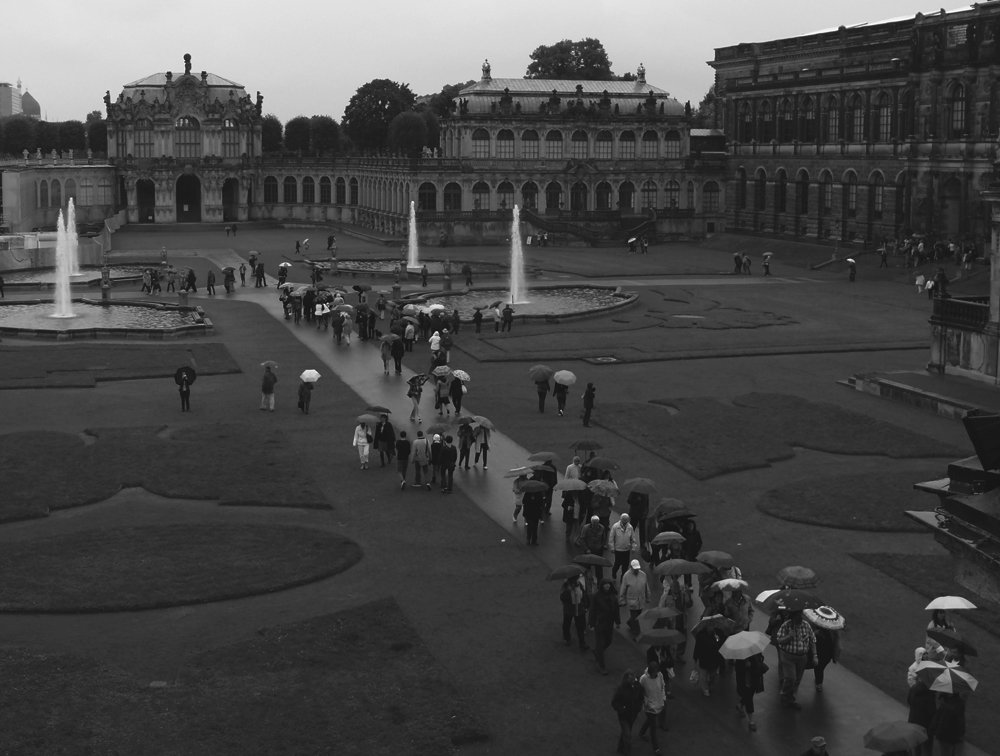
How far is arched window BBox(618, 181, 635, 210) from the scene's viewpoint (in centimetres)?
12112

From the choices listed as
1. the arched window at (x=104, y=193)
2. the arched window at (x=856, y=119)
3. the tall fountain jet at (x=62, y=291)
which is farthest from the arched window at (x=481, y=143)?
the tall fountain jet at (x=62, y=291)

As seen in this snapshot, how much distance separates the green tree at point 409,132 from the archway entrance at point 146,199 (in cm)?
2819

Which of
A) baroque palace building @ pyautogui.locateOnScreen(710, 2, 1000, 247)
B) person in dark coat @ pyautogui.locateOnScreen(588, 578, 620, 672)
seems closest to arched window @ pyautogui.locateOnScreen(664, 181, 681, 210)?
baroque palace building @ pyautogui.locateOnScreen(710, 2, 1000, 247)

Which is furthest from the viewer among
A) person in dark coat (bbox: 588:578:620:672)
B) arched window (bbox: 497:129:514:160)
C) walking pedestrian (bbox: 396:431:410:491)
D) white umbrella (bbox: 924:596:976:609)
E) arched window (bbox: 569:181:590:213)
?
arched window (bbox: 569:181:590:213)

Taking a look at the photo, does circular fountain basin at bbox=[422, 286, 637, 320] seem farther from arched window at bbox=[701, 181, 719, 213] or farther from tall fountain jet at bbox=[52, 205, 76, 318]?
arched window at bbox=[701, 181, 719, 213]

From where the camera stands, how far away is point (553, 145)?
394 feet

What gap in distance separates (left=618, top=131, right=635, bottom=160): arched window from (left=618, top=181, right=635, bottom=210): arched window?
2.57 meters

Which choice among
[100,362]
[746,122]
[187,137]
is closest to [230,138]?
[187,137]

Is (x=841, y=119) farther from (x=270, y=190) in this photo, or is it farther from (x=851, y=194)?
(x=270, y=190)

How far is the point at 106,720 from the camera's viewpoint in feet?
64.5

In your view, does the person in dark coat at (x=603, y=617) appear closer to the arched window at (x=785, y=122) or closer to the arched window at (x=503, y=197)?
the arched window at (x=785, y=122)

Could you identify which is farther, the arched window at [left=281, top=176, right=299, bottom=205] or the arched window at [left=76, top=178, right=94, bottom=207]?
the arched window at [left=281, top=176, right=299, bottom=205]

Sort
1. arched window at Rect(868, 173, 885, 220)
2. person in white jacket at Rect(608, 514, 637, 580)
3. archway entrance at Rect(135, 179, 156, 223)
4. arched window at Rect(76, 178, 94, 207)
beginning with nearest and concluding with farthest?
person in white jacket at Rect(608, 514, 637, 580)
arched window at Rect(868, 173, 885, 220)
arched window at Rect(76, 178, 94, 207)
archway entrance at Rect(135, 179, 156, 223)

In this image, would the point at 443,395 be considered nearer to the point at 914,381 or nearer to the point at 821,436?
the point at 821,436
